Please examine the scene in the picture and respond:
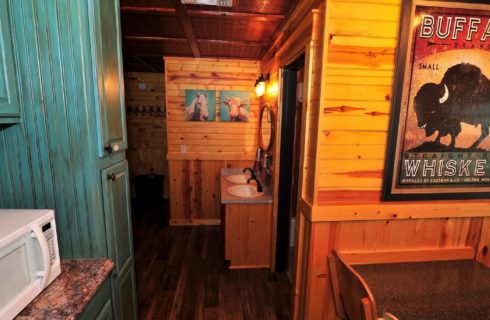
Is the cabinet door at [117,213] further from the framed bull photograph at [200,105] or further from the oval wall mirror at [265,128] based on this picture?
the framed bull photograph at [200,105]

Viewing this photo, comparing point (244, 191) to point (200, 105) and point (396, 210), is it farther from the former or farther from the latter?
point (396, 210)

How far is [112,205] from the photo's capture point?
4.43 feet

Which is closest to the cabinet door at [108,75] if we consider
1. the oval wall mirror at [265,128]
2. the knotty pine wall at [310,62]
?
the knotty pine wall at [310,62]

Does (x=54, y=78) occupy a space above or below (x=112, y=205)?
above

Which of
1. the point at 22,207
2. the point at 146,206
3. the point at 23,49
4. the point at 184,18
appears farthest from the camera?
the point at 146,206

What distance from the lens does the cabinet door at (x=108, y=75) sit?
1.17 m

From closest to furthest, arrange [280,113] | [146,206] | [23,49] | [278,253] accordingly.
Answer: [23,49] < [280,113] < [278,253] < [146,206]

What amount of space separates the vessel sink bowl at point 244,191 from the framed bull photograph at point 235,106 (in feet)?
4.03

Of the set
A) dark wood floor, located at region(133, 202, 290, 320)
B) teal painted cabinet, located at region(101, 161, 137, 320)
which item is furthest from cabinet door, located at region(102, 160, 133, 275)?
dark wood floor, located at region(133, 202, 290, 320)

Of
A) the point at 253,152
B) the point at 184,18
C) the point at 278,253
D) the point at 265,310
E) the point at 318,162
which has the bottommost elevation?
the point at 265,310

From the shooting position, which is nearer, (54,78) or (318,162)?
(54,78)

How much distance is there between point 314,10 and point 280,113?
113 cm

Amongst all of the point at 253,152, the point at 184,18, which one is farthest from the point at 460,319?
the point at 253,152

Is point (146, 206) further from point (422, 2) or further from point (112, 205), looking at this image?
point (422, 2)
